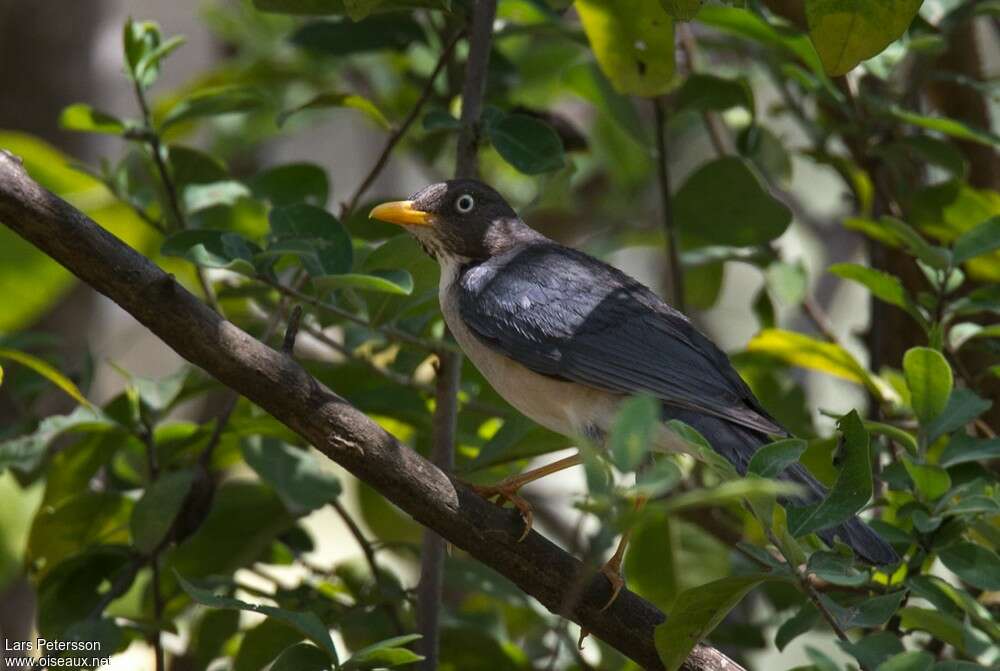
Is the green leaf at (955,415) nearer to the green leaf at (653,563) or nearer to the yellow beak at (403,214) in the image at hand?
the green leaf at (653,563)

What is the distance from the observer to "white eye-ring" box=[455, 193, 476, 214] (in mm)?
3903

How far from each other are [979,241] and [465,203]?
1.55 m

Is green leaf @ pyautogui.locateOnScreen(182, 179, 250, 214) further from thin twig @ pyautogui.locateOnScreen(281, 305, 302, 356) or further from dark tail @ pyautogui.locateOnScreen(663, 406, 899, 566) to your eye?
dark tail @ pyautogui.locateOnScreen(663, 406, 899, 566)


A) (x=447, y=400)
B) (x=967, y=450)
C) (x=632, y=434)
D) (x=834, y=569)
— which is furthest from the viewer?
(x=447, y=400)

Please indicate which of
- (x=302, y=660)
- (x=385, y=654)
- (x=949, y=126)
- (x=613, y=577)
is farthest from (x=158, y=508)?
(x=949, y=126)

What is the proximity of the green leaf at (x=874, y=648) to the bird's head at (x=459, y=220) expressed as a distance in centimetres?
181

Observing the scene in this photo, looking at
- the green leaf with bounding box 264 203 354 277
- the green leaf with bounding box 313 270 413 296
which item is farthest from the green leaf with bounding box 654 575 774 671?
the green leaf with bounding box 264 203 354 277

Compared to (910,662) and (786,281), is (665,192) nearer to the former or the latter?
(786,281)

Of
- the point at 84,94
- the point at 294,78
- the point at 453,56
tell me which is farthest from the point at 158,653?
the point at 84,94

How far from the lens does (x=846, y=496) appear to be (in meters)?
2.40

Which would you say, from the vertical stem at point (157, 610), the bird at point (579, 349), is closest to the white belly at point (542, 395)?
the bird at point (579, 349)

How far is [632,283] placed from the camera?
3891mm

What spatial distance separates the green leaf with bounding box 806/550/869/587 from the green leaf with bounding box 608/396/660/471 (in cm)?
72

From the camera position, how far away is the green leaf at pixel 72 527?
3518 millimetres
